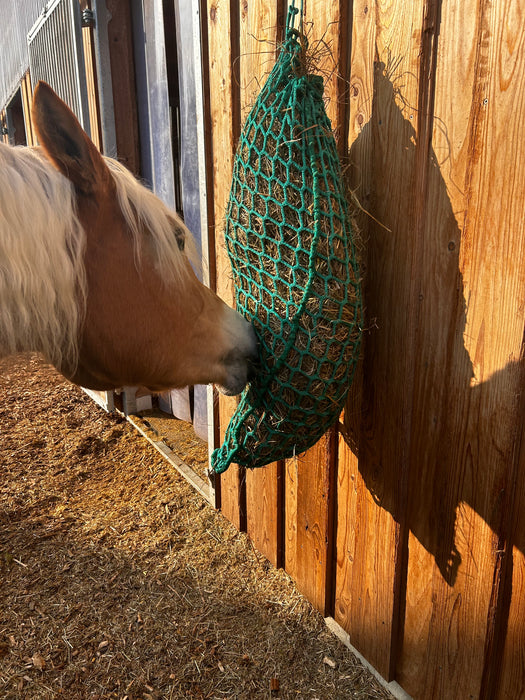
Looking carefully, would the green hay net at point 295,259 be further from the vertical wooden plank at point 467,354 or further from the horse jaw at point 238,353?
the vertical wooden plank at point 467,354

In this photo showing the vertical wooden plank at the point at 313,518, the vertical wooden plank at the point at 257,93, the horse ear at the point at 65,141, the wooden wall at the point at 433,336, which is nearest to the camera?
the horse ear at the point at 65,141

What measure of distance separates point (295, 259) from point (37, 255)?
0.62 meters

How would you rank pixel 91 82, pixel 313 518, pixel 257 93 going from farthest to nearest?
1. pixel 91 82
2. pixel 313 518
3. pixel 257 93

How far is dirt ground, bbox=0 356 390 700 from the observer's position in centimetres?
189

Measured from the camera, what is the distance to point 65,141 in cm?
116

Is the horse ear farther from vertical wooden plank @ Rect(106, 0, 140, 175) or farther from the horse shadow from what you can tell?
vertical wooden plank @ Rect(106, 0, 140, 175)

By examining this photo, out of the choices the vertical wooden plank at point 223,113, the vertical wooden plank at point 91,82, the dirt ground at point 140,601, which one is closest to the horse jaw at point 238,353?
the dirt ground at point 140,601

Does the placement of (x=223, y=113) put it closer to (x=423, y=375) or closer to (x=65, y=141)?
(x=65, y=141)

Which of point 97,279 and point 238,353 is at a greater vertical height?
point 97,279

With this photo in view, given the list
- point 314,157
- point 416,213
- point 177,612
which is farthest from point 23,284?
point 177,612

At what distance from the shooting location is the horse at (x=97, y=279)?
45.2 inches

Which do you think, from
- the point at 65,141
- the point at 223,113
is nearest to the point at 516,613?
the point at 65,141

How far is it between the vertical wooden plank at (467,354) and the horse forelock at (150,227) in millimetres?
689

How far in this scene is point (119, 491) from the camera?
319 centimetres
